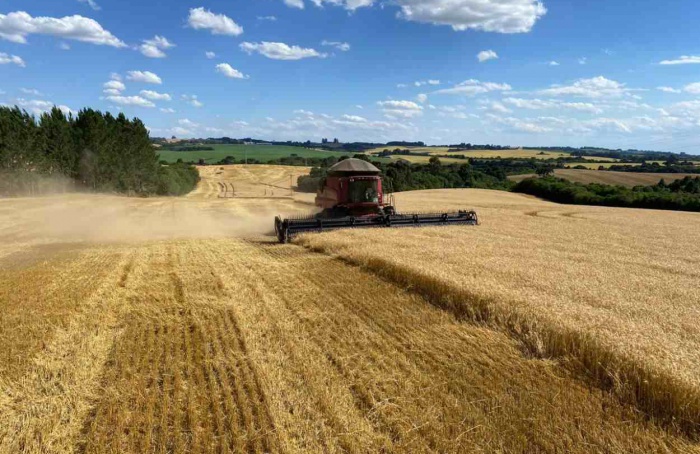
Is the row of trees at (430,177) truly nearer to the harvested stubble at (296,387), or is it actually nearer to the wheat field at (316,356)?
the wheat field at (316,356)

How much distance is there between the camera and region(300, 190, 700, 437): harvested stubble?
5613 millimetres

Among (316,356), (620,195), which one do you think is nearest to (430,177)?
(620,195)

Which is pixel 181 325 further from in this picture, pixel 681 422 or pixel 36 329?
pixel 681 422

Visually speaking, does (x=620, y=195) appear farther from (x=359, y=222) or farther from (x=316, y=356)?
(x=316, y=356)

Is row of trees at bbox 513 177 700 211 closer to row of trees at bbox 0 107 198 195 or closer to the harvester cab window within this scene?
the harvester cab window

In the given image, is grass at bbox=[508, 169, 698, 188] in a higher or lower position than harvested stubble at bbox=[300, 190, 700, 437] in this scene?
lower

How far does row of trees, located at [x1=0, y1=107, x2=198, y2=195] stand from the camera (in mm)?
41062

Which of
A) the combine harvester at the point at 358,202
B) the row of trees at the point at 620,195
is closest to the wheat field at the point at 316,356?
the combine harvester at the point at 358,202

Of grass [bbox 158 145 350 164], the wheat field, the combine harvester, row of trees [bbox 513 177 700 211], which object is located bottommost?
row of trees [bbox 513 177 700 211]

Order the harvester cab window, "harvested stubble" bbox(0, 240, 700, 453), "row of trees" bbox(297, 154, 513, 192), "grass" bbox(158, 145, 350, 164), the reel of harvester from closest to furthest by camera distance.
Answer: "harvested stubble" bbox(0, 240, 700, 453) < the reel of harvester < the harvester cab window < "row of trees" bbox(297, 154, 513, 192) < "grass" bbox(158, 145, 350, 164)

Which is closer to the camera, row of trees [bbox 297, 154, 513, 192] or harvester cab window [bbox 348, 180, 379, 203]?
harvester cab window [bbox 348, 180, 379, 203]

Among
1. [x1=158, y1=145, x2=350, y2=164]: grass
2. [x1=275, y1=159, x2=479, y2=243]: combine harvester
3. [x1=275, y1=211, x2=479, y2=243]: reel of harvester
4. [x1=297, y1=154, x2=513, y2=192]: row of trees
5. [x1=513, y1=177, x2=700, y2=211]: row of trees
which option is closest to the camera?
[x1=275, y1=211, x2=479, y2=243]: reel of harvester

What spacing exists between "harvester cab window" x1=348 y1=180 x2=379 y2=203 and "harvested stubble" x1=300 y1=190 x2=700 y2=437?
193cm

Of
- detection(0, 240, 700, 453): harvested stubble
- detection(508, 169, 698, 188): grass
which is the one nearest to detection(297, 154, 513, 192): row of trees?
detection(508, 169, 698, 188): grass
